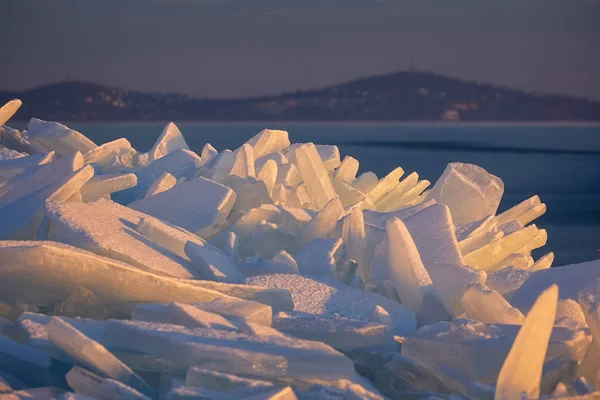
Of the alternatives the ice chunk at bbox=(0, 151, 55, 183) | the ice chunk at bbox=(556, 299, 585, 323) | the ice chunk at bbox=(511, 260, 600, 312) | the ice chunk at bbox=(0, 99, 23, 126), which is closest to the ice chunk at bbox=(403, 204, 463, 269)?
the ice chunk at bbox=(511, 260, 600, 312)

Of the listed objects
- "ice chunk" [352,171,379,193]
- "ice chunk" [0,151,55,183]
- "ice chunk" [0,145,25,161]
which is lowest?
"ice chunk" [352,171,379,193]

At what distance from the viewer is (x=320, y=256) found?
8.65ft

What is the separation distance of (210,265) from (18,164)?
1.34 meters

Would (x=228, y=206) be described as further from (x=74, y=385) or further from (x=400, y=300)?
(x=74, y=385)

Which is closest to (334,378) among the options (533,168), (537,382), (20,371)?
(537,382)

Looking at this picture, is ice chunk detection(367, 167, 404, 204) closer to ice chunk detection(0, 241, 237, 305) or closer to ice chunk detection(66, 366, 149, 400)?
ice chunk detection(0, 241, 237, 305)

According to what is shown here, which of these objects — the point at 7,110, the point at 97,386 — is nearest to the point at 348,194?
the point at 7,110

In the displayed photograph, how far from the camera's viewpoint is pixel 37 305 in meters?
2.17

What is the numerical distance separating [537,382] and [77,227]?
55.3 inches

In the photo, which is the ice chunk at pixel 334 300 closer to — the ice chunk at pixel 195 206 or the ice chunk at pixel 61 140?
the ice chunk at pixel 195 206

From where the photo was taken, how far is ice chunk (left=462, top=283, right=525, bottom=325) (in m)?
2.07

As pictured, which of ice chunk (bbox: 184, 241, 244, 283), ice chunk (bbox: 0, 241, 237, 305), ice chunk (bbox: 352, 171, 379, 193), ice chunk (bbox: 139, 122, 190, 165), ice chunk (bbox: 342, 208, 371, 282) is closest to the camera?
ice chunk (bbox: 0, 241, 237, 305)

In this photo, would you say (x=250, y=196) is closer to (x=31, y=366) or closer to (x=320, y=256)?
(x=320, y=256)

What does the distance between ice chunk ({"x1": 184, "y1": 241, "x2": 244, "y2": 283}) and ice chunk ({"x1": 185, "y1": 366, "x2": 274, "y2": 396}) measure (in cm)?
64
